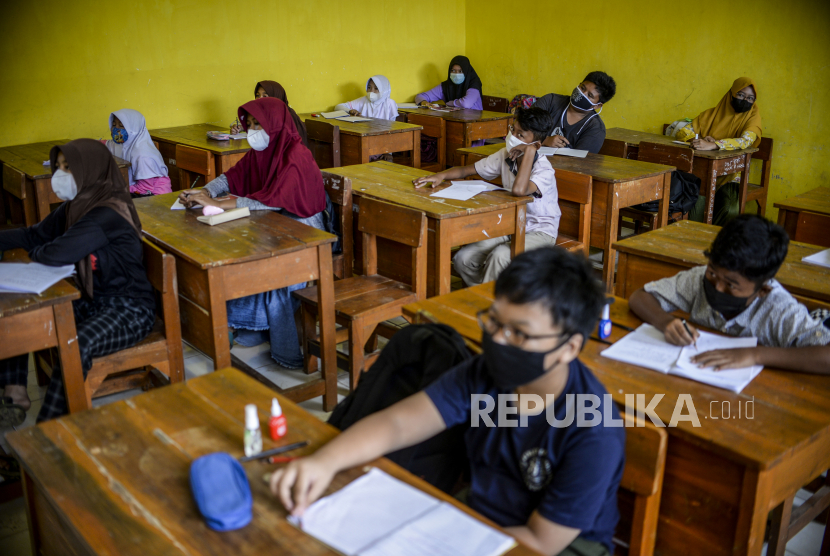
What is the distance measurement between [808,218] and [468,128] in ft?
9.97

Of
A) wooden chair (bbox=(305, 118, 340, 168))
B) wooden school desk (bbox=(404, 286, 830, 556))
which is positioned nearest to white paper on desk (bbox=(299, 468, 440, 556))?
wooden school desk (bbox=(404, 286, 830, 556))

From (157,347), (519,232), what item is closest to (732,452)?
(157,347)

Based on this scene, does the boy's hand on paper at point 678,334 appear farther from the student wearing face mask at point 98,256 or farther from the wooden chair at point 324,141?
the wooden chair at point 324,141

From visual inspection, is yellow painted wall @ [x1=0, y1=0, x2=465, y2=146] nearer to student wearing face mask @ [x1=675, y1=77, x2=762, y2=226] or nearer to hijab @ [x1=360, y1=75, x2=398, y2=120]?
hijab @ [x1=360, y1=75, x2=398, y2=120]

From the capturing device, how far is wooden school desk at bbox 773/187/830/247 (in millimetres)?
3258

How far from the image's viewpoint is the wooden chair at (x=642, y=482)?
127 cm

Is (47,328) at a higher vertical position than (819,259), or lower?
lower

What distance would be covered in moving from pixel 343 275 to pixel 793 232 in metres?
2.23

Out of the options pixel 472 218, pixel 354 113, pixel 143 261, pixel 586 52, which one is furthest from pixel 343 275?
pixel 586 52

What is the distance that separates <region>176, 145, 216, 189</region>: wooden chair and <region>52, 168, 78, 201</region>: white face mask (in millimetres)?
1841

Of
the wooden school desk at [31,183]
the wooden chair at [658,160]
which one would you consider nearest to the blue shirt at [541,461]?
the wooden school desk at [31,183]

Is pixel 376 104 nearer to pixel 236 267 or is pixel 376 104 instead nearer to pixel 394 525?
pixel 236 267

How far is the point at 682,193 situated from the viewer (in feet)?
14.1

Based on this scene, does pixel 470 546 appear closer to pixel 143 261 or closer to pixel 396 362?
pixel 396 362
